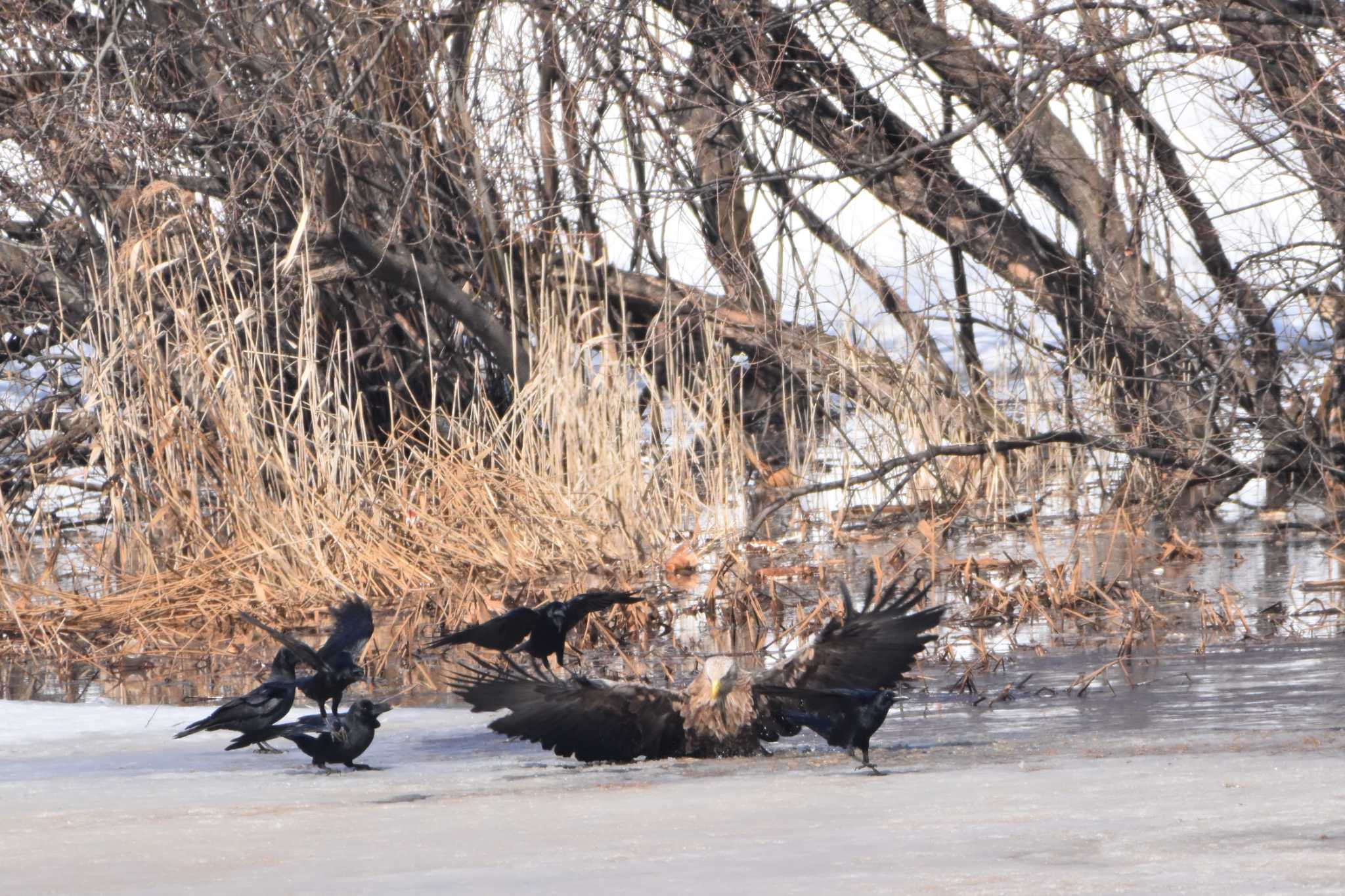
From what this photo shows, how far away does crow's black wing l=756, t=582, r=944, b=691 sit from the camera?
15.0 ft

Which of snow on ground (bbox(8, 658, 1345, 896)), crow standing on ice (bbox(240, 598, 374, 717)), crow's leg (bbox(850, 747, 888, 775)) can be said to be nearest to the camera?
snow on ground (bbox(8, 658, 1345, 896))

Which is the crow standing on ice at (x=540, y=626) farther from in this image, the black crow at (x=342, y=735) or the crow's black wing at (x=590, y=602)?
the black crow at (x=342, y=735)

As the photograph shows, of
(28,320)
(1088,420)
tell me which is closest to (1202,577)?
(1088,420)

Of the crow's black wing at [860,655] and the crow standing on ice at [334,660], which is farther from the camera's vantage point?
the crow standing on ice at [334,660]

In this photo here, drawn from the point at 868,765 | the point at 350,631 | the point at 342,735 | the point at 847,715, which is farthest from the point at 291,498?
the point at 868,765

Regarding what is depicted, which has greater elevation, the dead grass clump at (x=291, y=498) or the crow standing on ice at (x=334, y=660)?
the dead grass clump at (x=291, y=498)

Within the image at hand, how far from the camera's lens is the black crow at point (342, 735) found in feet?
14.8

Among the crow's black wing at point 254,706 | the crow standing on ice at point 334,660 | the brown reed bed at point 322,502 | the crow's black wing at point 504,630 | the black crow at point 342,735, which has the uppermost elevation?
the brown reed bed at point 322,502

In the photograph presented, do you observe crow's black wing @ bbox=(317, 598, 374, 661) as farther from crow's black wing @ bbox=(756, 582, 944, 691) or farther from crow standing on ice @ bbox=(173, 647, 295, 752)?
crow's black wing @ bbox=(756, 582, 944, 691)

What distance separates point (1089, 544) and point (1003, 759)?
13.8 ft

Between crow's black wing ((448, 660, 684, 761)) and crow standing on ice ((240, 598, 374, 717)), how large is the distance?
A: 59 centimetres

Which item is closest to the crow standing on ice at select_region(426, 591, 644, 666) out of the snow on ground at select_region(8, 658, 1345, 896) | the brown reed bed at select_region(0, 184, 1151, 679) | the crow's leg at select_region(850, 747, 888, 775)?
the snow on ground at select_region(8, 658, 1345, 896)

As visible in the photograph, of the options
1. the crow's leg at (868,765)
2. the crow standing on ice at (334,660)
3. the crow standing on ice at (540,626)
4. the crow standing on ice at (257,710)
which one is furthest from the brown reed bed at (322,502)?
the crow's leg at (868,765)

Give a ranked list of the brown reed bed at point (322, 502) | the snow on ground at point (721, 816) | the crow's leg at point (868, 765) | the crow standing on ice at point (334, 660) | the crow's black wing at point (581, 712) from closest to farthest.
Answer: the snow on ground at point (721, 816)
the crow's leg at point (868, 765)
the crow's black wing at point (581, 712)
the crow standing on ice at point (334, 660)
the brown reed bed at point (322, 502)
